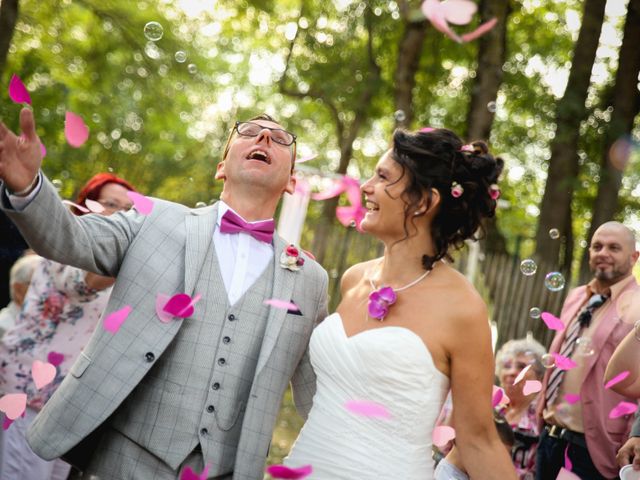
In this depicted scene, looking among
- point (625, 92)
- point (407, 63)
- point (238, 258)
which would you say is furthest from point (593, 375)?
point (407, 63)

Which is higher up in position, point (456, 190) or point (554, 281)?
point (456, 190)

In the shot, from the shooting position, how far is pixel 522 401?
18.2 ft

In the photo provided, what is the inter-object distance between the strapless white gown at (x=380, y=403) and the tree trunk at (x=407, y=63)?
10.3 m

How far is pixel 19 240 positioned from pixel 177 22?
39.2 ft

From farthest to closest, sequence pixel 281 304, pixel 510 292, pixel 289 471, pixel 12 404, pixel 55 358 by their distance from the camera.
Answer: pixel 510 292, pixel 55 358, pixel 12 404, pixel 281 304, pixel 289 471

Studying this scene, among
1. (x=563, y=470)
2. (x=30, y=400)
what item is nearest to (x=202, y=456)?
(x=30, y=400)

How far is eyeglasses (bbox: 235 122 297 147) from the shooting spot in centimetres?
357

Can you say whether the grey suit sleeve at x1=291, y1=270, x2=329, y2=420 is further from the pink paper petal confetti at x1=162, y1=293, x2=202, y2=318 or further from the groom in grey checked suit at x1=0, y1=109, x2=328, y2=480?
the pink paper petal confetti at x1=162, y1=293, x2=202, y2=318

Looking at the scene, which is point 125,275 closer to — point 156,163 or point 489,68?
point 489,68

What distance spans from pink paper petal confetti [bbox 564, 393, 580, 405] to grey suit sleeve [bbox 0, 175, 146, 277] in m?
2.75

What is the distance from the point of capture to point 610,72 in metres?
13.9

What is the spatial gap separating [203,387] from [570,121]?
1011 cm

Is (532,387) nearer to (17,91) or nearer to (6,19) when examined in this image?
(17,91)

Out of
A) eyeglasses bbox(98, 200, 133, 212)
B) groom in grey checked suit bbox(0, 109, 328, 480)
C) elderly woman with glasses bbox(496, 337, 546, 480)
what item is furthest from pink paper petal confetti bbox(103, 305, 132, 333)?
elderly woman with glasses bbox(496, 337, 546, 480)
